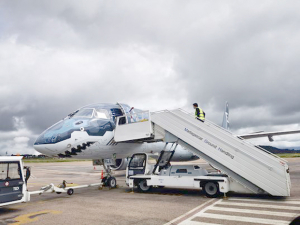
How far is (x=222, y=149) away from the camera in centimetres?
1180

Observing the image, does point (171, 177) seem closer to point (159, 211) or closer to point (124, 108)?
point (159, 211)

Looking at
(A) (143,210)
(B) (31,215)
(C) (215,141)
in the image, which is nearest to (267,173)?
(C) (215,141)

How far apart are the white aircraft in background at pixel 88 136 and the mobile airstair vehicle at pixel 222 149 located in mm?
813

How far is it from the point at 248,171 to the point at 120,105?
854 cm

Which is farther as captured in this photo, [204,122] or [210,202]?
[204,122]

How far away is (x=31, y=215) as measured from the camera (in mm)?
9031

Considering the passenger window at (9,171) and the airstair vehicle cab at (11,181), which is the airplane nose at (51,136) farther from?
the passenger window at (9,171)

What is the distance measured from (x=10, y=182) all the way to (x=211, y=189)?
28.4ft

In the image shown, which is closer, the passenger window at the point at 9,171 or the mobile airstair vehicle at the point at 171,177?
the passenger window at the point at 9,171

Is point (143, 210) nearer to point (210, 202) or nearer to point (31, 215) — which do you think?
point (210, 202)

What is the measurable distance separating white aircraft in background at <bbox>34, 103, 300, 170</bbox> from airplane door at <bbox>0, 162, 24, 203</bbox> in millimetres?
2686

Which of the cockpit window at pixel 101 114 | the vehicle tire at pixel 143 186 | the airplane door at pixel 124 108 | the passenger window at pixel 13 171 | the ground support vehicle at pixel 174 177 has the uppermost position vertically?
the airplane door at pixel 124 108

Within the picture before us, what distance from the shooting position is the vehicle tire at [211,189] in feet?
38.3

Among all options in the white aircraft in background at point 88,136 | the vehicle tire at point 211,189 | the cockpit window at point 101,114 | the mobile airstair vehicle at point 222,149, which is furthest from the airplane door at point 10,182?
the vehicle tire at point 211,189
